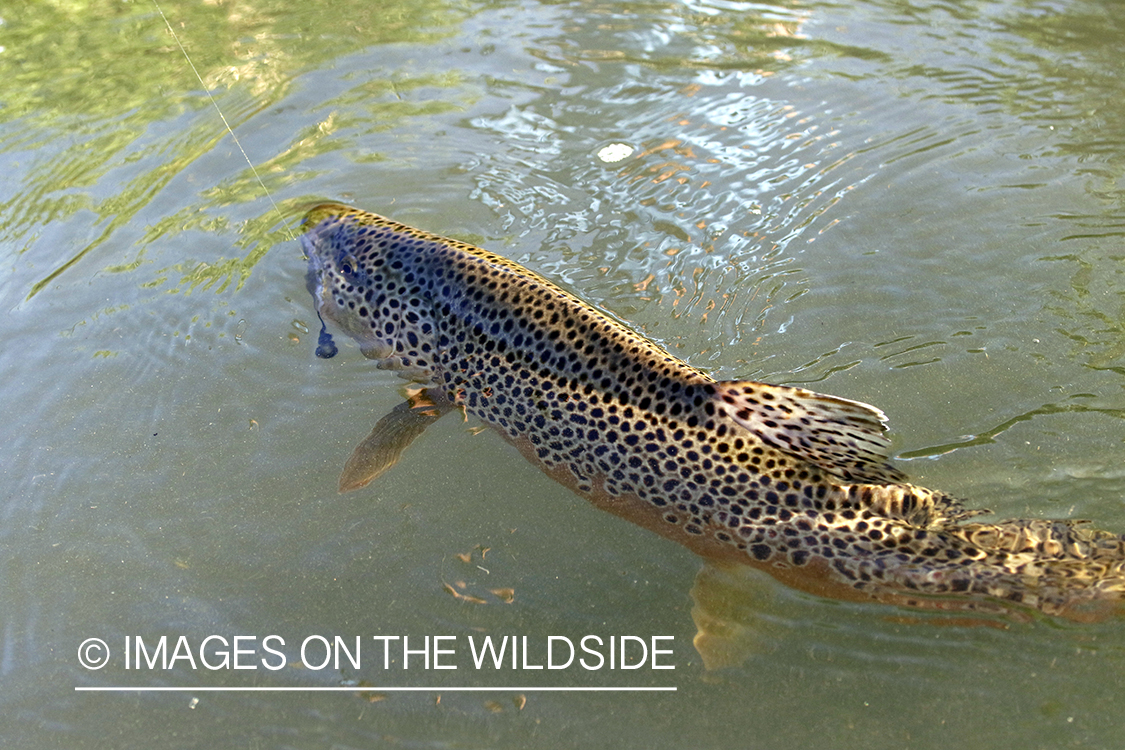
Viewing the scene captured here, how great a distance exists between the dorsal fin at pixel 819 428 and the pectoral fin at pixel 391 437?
1.81m

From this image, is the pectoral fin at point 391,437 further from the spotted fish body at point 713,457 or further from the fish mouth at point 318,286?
the fish mouth at point 318,286

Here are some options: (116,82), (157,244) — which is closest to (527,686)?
(157,244)

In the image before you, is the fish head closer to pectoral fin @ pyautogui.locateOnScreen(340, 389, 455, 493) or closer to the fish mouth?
the fish mouth

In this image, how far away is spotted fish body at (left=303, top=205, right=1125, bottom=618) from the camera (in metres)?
3.55

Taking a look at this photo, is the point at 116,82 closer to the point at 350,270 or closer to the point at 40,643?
the point at 350,270

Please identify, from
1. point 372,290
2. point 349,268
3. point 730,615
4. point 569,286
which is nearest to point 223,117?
point 349,268

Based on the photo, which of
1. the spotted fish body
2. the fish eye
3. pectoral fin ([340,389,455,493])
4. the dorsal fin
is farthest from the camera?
the fish eye

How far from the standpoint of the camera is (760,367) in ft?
16.7

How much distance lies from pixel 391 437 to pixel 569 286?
1715 millimetres

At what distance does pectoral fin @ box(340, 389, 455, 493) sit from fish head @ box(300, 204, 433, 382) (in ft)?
0.56

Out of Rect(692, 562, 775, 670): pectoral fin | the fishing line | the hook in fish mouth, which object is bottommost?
Rect(692, 562, 775, 670): pectoral fin

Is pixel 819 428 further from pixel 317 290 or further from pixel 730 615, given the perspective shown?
pixel 317 290

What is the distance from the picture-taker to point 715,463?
12.7ft

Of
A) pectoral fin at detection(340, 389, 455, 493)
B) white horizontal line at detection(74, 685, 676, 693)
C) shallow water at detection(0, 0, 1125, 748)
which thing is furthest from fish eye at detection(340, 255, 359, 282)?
white horizontal line at detection(74, 685, 676, 693)
